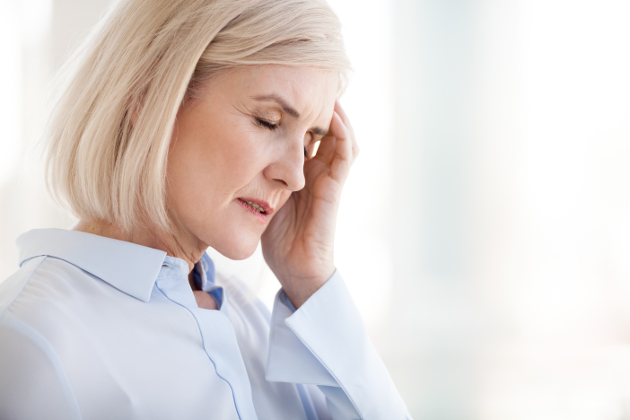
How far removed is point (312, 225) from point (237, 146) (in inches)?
15.6

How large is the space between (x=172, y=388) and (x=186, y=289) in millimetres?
216

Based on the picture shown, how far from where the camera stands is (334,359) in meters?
1.08

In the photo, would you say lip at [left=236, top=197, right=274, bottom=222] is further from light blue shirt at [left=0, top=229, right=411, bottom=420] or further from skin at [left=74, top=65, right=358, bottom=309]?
light blue shirt at [left=0, top=229, right=411, bottom=420]

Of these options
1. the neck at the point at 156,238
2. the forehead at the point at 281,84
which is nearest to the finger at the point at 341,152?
the forehead at the point at 281,84

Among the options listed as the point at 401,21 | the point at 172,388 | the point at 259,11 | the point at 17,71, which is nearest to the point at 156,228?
the point at 172,388

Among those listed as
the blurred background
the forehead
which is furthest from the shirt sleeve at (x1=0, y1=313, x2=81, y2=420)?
the blurred background

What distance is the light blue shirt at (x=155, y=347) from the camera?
27.5 inches

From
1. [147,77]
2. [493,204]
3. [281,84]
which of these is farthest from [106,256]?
[493,204]

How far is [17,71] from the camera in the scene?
2.08m

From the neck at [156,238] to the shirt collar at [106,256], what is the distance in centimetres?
6

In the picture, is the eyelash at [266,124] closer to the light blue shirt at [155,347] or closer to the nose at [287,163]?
the nose at [287,163]

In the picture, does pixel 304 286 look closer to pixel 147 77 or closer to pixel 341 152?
pixel 341 152

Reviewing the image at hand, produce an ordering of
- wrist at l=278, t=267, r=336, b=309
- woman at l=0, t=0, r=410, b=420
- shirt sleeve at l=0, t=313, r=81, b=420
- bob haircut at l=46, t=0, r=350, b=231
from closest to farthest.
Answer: shirt sleeve at l=0, t=313, r=81, b=420, woman at l=0, t=0, r=410, b=420, bob haircut at l=46, t=0, r=350, b=231, wrist at l=278, t=267, r=336, b=309

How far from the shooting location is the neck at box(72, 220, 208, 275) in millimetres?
965
